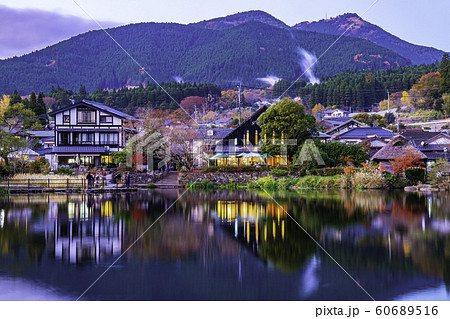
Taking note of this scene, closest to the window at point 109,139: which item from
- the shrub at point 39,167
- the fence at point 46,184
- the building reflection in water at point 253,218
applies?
the shrub at point 39,167

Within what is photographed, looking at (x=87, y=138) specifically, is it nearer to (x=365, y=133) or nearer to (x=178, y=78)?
(x=365, y=133)

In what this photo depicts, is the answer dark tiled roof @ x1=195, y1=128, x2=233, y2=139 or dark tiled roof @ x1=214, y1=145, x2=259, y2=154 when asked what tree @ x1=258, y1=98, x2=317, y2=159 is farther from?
dark tiled roof @ x1=195, y1=128, x2=233, y2=139

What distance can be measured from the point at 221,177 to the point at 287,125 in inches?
252

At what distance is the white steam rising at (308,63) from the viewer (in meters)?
153

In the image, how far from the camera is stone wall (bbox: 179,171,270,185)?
33406 mm

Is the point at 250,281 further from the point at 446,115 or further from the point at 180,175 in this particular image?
the point at 446,115

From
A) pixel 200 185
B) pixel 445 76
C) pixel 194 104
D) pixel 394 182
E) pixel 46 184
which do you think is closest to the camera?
pixel 46 184

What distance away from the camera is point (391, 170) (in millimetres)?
31641

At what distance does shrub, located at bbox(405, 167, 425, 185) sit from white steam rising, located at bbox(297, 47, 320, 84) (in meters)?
121

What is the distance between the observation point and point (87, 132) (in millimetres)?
43375

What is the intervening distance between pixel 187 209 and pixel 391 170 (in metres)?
18.0

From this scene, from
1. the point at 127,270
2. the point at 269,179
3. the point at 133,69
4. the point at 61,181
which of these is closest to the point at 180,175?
the point at 269,179

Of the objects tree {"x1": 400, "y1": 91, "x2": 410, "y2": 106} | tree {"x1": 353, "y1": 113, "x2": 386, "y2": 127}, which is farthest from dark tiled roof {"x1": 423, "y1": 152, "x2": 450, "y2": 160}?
tree {"x1": 400, "y1": 91, "x2": 410, "y2": 106}

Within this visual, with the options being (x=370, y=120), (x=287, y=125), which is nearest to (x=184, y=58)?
(x=370, y=120)
